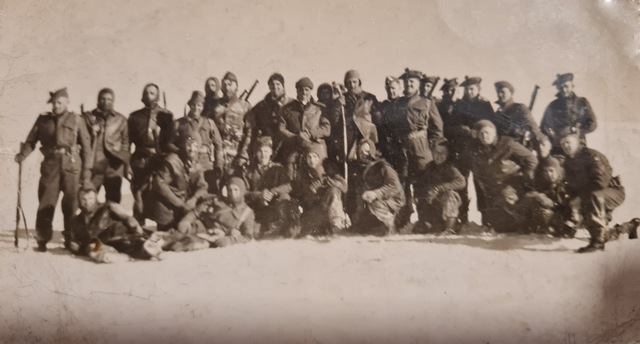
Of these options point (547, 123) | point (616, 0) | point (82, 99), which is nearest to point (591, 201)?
point (547, 123)

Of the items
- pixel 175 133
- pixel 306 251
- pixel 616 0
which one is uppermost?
pixel 616 0

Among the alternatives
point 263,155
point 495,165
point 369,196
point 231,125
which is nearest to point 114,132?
point 231,125

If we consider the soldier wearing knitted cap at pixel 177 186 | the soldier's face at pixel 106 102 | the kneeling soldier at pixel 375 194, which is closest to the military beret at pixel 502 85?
the kneeling soldier at pixel 375 194

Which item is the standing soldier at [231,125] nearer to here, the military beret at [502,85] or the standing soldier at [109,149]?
the standing soldier at [109,149]

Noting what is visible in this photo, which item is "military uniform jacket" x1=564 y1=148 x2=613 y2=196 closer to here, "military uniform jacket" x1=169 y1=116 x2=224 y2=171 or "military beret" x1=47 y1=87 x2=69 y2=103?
"military uniform jacket" x1=169 y1=116 x2=224 y2=171

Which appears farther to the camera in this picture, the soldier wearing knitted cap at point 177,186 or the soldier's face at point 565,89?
the soldier's face at point 565,89

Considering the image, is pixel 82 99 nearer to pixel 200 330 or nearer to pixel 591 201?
pixel 200 330

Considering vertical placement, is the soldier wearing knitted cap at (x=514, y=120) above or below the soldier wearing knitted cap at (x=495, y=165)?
above
